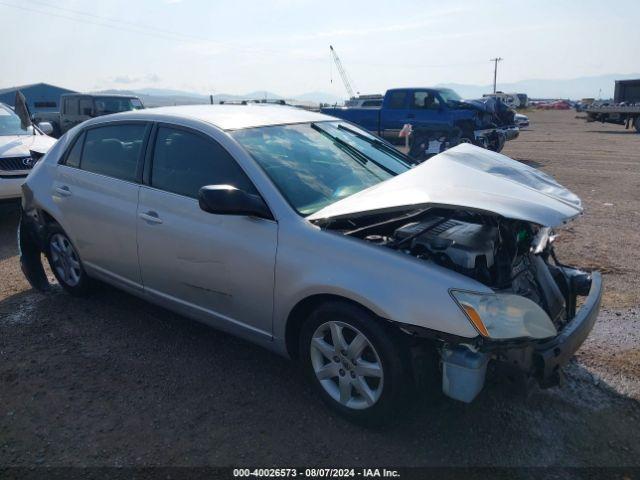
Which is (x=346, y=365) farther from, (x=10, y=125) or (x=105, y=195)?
(x=10, y=125)

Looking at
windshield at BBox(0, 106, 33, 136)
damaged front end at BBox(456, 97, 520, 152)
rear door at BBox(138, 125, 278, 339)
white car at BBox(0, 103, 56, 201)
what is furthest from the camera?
damaged front end at BBox(456, 97, 520, 152)

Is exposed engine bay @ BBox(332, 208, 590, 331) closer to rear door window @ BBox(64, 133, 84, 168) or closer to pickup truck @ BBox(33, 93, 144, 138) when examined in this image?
rear door window @ BBox(64, 133, 84, 168)

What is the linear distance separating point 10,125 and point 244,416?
7725mm

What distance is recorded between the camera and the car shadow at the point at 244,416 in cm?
266

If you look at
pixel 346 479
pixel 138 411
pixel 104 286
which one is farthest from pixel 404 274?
pixel 104 286

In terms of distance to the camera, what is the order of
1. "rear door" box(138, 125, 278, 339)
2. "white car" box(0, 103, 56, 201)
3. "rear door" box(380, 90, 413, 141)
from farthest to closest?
1. "rear door" box(380, 90, 413, 141)
2. "white car" box(0, 103, 56, 201)
3. "rear door" box(138, 125, 278, 339)

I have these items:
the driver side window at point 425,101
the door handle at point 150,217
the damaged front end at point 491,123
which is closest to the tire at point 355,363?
the door handle at point 150,217

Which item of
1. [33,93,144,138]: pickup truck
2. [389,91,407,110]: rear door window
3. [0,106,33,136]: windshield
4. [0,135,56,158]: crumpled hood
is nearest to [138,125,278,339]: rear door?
[0,135,56,158]: crumpled hood

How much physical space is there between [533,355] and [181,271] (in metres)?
2.21

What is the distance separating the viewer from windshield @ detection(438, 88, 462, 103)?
15.0m

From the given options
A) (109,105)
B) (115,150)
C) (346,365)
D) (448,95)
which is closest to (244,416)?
(346,365)

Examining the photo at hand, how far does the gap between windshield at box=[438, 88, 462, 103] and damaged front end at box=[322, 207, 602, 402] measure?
12.4 m

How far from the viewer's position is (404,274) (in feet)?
8.34

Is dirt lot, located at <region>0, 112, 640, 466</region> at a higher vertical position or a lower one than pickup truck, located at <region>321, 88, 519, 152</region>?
lower
